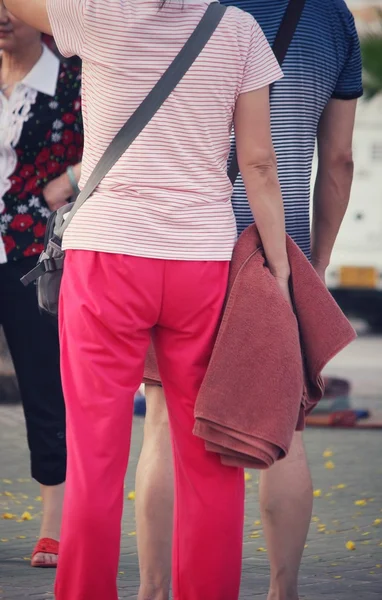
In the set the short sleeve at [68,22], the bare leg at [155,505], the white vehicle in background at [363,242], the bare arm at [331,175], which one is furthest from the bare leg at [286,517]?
the white vehicle in background at [363,242]

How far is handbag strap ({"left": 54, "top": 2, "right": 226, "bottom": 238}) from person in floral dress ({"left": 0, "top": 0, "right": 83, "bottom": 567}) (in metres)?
1.52

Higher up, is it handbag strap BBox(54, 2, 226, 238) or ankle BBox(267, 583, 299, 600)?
handbag strap BBox(54, 2, 226, 238)

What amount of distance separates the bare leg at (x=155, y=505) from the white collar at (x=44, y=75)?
4.84 ft

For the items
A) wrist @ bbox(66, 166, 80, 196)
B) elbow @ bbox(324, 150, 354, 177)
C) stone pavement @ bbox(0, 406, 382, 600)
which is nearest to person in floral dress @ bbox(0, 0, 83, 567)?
wrist @ bbox(66, 166, 80, 196)

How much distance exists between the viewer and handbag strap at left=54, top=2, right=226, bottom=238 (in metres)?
3.37

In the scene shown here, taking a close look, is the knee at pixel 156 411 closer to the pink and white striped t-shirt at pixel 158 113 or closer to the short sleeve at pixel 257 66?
the pink and white striped t-shirt at pixel 158 113

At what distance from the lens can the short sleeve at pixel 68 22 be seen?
3375 millimetres

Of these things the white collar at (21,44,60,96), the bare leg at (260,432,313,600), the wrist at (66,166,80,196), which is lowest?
the bare leg at (260,432,313,600)

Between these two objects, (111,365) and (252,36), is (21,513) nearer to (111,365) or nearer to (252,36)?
(111,365)

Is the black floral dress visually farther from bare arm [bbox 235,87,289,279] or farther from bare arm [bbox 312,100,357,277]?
bare arm [bbox 235,87,289,279]

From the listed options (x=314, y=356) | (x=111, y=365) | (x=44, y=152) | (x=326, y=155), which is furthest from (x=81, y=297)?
(x=44, y=152)

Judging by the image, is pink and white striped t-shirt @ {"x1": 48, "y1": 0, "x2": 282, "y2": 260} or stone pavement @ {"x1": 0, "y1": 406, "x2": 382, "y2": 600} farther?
stone pavement @ {"x1": 0, "y1": 406, "x2": 382, "y2": 600}

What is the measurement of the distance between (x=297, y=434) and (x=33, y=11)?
1503 mm

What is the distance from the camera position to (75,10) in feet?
11.1
